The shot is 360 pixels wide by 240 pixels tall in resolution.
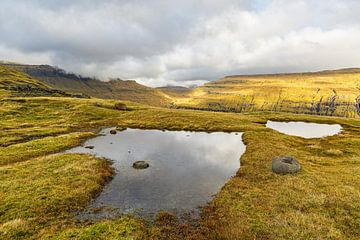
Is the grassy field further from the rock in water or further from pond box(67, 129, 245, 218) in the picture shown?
the rock in water

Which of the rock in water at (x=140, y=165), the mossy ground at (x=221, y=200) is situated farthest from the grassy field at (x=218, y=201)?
the rock in water at (x=140, y=165)

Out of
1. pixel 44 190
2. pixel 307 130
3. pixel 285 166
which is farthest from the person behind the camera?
pixel 307 130

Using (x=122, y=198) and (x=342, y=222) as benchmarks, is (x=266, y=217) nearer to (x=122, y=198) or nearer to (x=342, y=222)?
(x=342, y=222)

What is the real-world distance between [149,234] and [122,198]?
7.73 m

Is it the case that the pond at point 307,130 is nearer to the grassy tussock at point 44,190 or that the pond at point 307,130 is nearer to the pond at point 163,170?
the pond at point 163,170

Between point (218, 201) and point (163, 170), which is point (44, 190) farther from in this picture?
point (218, 201)

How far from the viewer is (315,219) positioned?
842 inches

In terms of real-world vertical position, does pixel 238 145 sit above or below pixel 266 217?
below

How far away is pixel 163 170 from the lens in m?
36.0

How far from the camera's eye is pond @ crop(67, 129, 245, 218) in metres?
25.3

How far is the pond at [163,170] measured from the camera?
25.3m

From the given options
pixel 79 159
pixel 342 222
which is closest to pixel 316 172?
pixel 342 222

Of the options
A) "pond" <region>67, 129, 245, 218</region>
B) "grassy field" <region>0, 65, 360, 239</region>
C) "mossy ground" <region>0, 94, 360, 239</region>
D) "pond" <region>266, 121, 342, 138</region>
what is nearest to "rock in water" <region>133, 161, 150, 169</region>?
"pond" <region>67, 129, 245, 218</region>

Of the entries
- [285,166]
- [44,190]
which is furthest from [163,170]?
[285,166]
